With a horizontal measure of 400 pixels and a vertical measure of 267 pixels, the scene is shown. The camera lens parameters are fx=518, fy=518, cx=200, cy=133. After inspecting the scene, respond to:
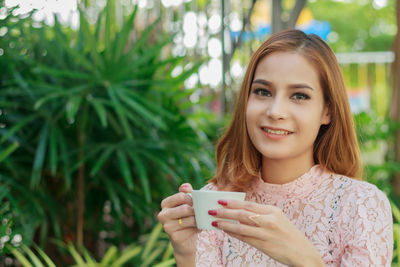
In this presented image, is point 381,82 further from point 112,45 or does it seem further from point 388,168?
point 112,45

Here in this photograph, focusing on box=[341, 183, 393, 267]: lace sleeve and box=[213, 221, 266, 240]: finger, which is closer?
box=[213, 221, 266, 240]: finger

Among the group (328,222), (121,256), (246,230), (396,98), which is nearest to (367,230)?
(328,222)

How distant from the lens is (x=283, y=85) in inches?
52.9

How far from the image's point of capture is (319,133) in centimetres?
152

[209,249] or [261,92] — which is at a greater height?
[261,92]

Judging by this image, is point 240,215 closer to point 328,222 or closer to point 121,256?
point 328,222

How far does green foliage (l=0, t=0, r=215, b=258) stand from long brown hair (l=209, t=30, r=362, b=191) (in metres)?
1.22

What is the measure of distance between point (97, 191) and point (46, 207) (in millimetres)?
359

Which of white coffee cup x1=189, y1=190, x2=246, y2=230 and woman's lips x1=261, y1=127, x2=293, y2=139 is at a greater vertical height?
woman's lips x1=261, y1=127, x2=293, y2=139

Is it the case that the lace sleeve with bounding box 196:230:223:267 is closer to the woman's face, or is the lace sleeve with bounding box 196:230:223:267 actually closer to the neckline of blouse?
the neckline of blouse

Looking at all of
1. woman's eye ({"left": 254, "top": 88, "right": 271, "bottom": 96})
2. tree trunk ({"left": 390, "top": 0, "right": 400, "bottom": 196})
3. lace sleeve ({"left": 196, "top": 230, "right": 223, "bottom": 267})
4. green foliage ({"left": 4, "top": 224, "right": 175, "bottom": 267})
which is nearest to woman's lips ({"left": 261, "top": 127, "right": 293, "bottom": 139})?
woman's eye ({"left": 254, "top": 88, "right": 271, "bottom": 96})

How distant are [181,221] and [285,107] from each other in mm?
392

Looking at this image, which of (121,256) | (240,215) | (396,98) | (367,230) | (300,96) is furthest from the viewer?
(396,98)

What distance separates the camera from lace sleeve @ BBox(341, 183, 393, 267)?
1241mm
